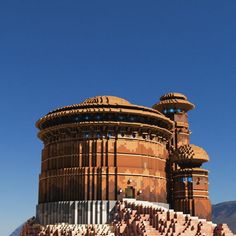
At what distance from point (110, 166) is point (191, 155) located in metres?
11.3

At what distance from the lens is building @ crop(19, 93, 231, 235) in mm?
47594

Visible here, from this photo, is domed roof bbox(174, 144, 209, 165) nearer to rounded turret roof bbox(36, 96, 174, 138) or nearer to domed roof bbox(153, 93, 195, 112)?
rounded turret roof bbox(36, 96, 174, 138)

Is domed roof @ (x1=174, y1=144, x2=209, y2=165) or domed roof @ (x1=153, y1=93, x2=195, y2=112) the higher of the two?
domed roof @ (x1=153, y1=93, x2=195, y2=112)

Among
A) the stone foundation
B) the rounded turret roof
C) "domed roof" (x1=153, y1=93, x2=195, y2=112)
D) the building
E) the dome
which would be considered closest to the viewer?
the stone foundation

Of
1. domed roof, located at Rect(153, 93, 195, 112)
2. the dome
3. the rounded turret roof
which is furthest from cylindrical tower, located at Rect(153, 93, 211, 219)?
the dome

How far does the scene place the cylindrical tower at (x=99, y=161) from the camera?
156 feet

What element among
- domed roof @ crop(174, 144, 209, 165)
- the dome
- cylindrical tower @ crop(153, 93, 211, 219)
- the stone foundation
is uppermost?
the dome

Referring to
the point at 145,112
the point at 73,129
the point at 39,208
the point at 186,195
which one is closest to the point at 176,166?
the point at 186,195

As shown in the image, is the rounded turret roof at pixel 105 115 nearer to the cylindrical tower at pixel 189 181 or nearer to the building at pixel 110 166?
the building at pixel 110 166

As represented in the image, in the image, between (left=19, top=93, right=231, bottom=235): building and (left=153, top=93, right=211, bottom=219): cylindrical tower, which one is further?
(left=153, top=93, right=211, bottom=219): cylindrical tower

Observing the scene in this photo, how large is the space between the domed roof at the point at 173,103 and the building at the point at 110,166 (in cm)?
796

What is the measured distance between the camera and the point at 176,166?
55719 mm

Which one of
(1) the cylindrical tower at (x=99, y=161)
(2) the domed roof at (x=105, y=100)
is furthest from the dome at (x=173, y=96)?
(1) the cylindrical tower at (x=99, y=161)

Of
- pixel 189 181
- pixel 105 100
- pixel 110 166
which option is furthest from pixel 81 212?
pixel 105 100
